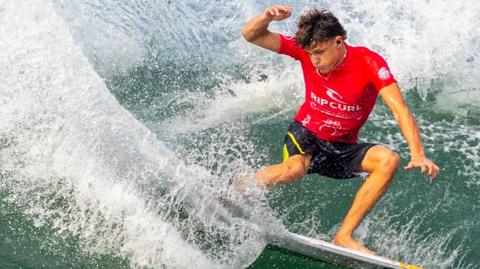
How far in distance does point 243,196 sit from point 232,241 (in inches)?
12.8

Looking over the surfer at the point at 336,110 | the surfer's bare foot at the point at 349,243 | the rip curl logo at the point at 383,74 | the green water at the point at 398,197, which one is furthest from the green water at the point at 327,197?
the rip curl logo at the point at 383,74

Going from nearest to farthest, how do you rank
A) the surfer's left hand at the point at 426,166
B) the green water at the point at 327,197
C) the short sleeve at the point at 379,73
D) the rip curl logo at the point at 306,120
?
the surfer's left hand at the point at 426,166 < the short sleeve at the point at 379,73 < the green water at the point at 327,197 < the rip curl logo at the point at 306,120

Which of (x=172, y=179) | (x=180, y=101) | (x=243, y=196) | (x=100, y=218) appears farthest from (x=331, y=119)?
(x=180, y=101)

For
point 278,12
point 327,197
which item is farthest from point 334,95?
point 327,197

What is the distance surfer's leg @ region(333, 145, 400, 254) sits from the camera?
17.2 ft

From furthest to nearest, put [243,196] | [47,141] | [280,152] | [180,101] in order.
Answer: [180,101], [280,152], [47,141], [243,196]

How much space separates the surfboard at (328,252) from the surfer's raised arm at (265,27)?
1.32 meters

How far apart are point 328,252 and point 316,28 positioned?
4.79ft

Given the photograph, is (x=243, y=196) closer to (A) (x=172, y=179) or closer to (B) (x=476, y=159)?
(A) (x=172, y=179)

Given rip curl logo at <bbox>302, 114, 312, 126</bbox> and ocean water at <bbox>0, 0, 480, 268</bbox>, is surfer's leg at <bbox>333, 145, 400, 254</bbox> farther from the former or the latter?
rip curl logo at <bbox>302, 114, 312, 126</bbox>

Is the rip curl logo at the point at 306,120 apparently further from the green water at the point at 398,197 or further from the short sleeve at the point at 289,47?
the green water at the point at 398,197

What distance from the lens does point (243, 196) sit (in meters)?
5.33

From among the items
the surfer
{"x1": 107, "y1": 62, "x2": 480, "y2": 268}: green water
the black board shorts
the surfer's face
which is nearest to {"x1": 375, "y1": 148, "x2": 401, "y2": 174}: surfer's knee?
the surfer

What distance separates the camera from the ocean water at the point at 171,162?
516 centimetres
